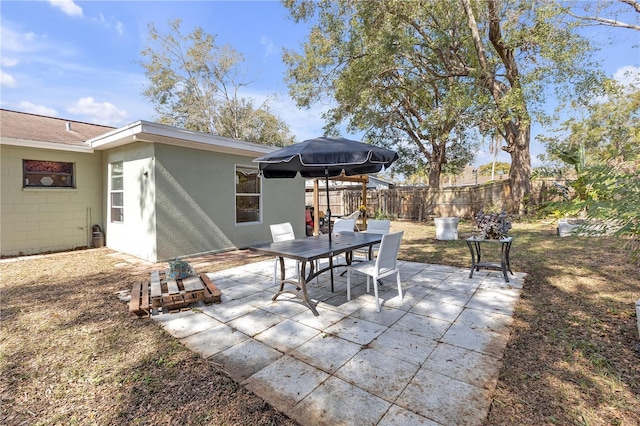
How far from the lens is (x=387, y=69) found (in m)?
11.2

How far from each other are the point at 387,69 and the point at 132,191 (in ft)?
31.3

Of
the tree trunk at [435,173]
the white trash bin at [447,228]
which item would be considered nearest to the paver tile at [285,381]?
the white trash bin at [447,228]

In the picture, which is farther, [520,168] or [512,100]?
[520,168]

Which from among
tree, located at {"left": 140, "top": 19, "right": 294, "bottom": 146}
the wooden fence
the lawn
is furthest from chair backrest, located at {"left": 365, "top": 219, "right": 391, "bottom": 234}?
tree, located at {"left": 140, "top": 19, "right": 294, "bottom": 146}

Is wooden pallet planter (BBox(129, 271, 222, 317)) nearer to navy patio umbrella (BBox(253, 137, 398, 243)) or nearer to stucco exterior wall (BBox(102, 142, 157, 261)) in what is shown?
navy patio umbrella (BBox(253, 137, 398, 243))

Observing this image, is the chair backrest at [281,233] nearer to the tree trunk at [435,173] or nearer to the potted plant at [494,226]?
the potted plant at [494,226]

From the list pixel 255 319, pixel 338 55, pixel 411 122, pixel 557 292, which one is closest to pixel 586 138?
pixel 411 122

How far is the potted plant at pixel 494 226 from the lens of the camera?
4309 millimetres

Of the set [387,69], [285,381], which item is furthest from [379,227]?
[387,69]

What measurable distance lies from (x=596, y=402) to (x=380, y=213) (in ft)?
45.6

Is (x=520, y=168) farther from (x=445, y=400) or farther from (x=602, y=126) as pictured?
(x=602, y=126)

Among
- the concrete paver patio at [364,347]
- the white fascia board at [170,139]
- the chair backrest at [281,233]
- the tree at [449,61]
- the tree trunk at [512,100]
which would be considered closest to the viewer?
the concrete paver patio at [364,347]

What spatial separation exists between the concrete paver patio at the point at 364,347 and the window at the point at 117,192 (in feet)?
14.6

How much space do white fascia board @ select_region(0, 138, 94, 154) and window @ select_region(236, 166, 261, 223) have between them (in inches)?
145
